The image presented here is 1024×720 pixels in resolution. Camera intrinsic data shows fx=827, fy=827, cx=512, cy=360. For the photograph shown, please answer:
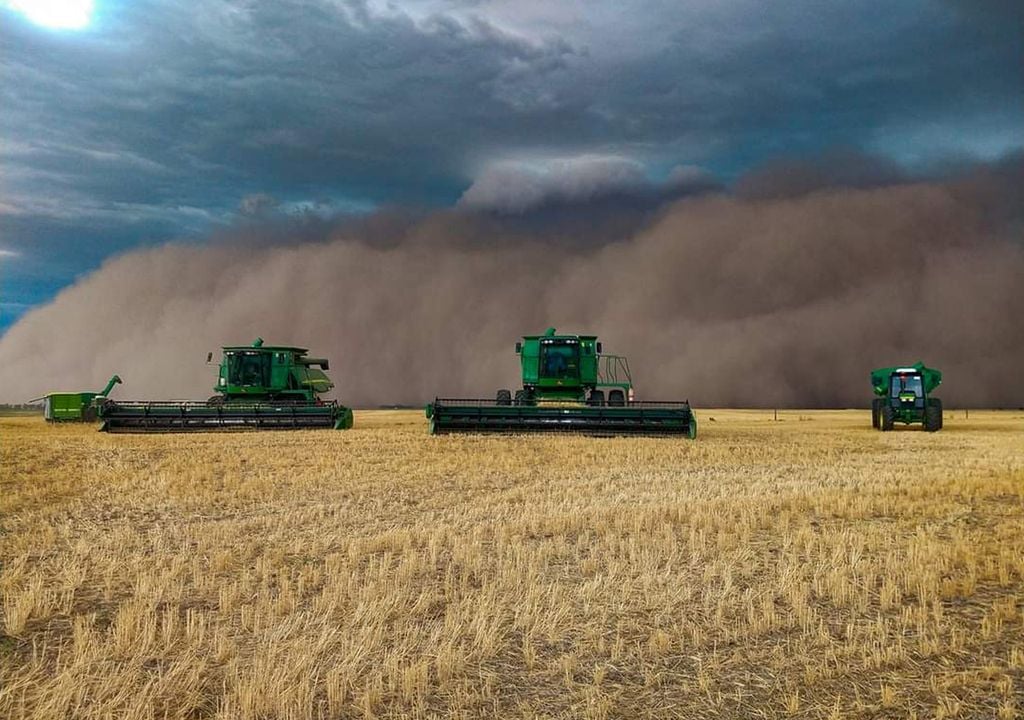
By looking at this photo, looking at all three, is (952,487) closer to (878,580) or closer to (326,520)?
(878,580)

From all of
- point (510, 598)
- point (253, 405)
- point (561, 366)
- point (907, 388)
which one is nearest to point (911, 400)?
point (907, 388)

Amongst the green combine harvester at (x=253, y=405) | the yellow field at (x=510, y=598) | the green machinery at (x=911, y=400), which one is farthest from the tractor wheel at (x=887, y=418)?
the green combine harvester at (x=253, y=405)

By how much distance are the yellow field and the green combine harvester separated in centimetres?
1544

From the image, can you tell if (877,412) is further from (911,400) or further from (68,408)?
(68,408)

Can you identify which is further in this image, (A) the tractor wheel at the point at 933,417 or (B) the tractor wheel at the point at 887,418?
(B) the tractor wheel at the point at 887,418

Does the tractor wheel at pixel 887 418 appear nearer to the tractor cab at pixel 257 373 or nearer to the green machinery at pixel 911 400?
the green machinery at pixel 911 400

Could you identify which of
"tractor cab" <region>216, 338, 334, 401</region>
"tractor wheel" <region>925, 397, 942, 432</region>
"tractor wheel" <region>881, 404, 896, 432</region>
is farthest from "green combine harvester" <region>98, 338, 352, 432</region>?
"tractor wheel" <region>925, 397, 942, 432</region>

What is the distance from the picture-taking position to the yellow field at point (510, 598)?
6363mm

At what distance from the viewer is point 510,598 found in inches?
348

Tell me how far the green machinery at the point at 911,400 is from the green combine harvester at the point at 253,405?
27.0 m

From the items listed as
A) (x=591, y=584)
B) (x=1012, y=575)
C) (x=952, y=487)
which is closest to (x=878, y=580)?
(x=1012, y=575)

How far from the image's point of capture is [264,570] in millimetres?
10023

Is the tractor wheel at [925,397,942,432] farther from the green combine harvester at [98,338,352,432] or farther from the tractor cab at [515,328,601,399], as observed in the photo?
the green combine harvester at [98,338,352,432]

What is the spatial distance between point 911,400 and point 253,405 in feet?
105
